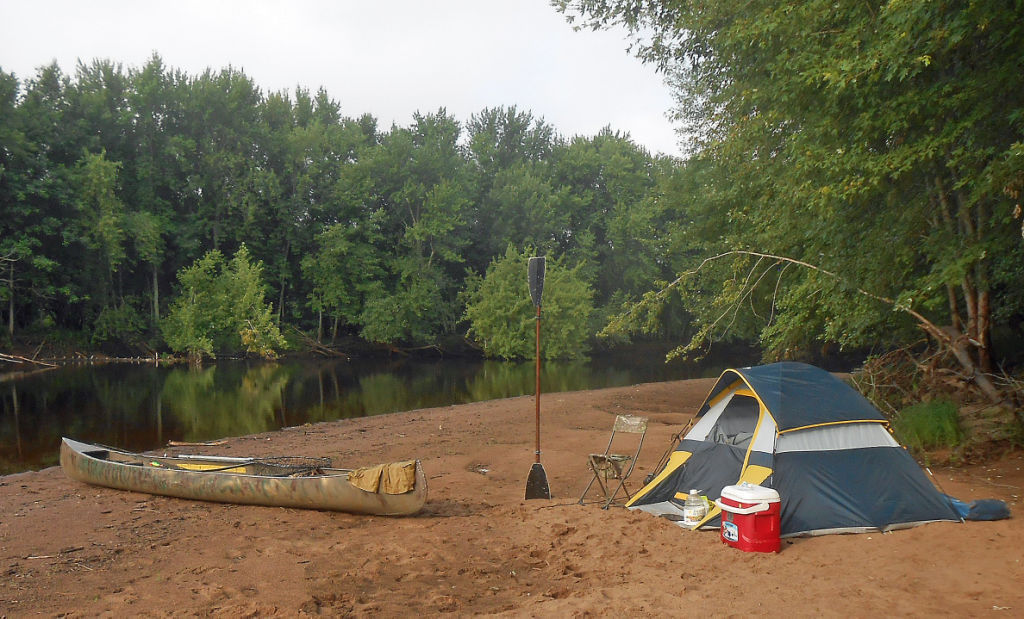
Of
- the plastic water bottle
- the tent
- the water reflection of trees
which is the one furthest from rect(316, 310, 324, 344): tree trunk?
the plastic water bottle

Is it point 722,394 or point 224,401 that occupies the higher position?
point 722,394

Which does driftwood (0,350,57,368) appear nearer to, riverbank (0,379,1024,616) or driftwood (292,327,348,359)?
driftwood (292,327,348,359)

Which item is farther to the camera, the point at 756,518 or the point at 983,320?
the point at 983,320

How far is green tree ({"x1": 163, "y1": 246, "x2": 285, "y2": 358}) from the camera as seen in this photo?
38.8 metres

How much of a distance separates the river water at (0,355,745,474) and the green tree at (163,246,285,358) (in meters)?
Result: 2.05

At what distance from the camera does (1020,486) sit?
8.26 metres

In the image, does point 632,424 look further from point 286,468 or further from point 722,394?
point 286,468

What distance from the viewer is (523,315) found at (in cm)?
4309

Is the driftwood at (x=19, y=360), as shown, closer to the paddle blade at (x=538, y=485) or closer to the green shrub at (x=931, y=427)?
the paddle blade at (x=538, y=485)

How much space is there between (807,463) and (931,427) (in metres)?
4.51

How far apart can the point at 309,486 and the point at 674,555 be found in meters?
4.46

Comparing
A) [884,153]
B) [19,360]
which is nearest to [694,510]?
[884,153]

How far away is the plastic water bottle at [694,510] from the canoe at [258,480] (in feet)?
9.94

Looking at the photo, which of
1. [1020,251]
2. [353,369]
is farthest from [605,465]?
[353,369]
